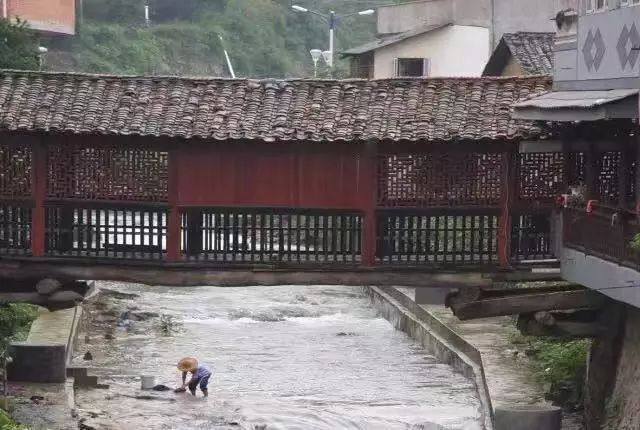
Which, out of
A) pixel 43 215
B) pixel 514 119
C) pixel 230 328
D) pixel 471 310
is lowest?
pixel 230 328

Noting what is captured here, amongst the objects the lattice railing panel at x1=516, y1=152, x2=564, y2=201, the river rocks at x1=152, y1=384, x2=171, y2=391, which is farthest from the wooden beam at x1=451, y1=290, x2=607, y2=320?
the river rocks at x1=152, y1=384, x2=171, y2=391

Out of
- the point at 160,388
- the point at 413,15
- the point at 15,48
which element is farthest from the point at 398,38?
the point at 160,388

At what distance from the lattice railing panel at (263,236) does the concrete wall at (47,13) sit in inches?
730

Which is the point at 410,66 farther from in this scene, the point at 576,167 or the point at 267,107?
the point at 576,167

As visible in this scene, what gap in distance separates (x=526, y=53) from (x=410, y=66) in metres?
9.11

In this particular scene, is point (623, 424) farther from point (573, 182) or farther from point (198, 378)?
point (198, 378)

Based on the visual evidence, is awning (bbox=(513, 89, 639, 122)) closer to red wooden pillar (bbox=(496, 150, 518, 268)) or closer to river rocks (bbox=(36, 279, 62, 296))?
red wooden pillar (bbox=(496, 150, 518, 268))

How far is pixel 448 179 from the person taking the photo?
15.2 metres

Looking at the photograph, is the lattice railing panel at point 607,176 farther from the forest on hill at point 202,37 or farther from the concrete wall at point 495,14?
the forest on hill at point 202,37

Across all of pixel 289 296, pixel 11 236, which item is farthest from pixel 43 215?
pixel 289 296

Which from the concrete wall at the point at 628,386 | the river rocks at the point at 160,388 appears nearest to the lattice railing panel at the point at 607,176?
the concrete wall at the point at 628,386

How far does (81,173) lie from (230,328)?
13175 mm

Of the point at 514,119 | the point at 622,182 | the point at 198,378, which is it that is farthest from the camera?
the point at 198,378

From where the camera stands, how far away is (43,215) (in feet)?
50.6
